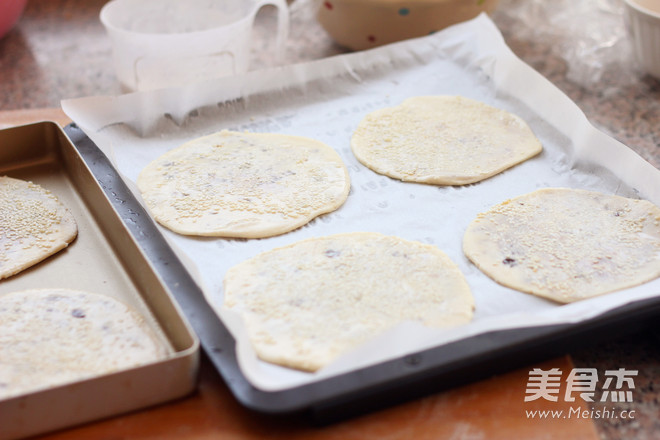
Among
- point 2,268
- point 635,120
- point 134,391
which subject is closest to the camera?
point 134,391

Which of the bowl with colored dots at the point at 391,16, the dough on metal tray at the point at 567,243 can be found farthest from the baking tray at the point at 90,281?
the bowl with colored dots at the point at 391,16

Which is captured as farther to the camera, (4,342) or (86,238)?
(86,238)

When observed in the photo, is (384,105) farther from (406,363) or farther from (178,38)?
(406,363)

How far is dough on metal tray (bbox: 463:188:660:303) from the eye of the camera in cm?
103

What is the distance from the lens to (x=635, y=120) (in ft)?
5.03

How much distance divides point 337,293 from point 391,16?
3.03 ft

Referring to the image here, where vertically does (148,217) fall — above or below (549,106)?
Result: below

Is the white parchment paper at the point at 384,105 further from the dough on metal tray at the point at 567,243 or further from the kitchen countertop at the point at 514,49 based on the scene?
the kitchen countertop at the point at 514,49

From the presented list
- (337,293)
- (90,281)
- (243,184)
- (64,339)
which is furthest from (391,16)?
(64,339)

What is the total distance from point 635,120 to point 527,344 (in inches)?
35.5

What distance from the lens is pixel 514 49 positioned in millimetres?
1879

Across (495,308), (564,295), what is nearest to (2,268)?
(495,308)

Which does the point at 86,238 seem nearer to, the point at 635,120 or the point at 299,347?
the point at 299,347

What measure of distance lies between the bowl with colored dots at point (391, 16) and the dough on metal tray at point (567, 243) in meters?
0.65
